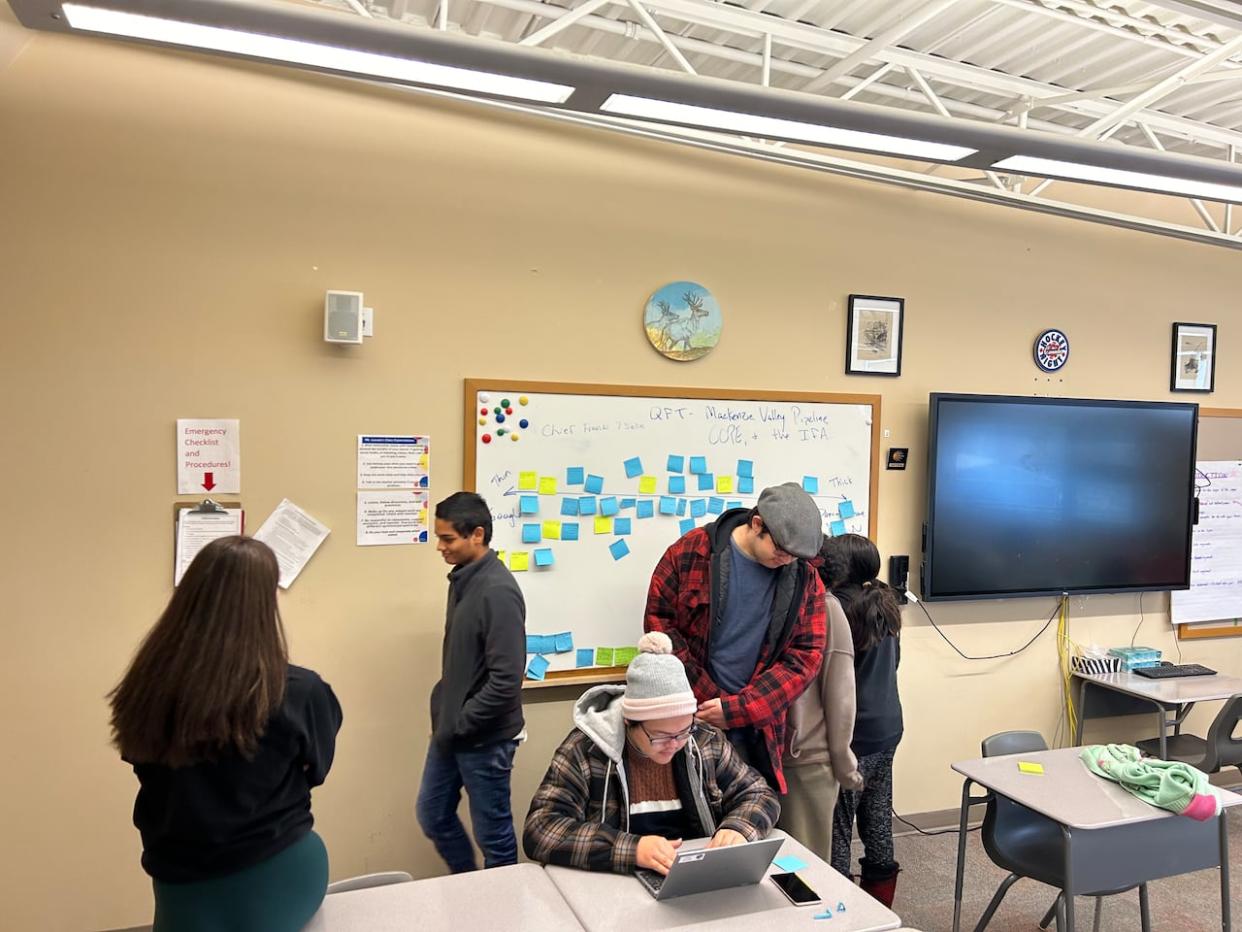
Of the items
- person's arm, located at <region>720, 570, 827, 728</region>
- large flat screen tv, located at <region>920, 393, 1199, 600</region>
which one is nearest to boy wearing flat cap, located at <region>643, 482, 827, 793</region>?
person's arm, located at <region>720, 570, 827, 728</region>

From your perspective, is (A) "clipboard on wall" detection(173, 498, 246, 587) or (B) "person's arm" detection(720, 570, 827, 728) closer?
(B) "person's arm" detection(720, 570, 827, 728)

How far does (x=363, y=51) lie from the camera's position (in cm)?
225

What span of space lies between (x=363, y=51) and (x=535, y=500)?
1.67m

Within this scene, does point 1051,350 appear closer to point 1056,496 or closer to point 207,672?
point 1056,496

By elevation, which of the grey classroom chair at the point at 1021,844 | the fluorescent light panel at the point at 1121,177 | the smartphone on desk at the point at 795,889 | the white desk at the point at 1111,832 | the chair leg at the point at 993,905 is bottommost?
the chair leg at the point at 993,905

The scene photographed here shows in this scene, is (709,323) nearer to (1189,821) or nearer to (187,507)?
(187,507)

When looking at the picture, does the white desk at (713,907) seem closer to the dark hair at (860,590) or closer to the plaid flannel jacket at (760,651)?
the plaid flannel jacket at (760,651)

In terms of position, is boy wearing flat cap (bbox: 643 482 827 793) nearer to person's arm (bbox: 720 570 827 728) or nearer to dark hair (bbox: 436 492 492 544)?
person's arm (bbox: 720 570 827 728)

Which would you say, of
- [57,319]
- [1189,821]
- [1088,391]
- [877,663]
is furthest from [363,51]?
[1088,391]

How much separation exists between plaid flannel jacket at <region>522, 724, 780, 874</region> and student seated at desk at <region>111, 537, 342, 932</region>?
0.58 meters

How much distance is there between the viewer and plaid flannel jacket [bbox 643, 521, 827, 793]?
2.75 metres

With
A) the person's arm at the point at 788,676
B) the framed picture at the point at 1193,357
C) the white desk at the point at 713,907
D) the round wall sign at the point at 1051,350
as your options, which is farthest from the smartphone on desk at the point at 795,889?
the framed picture at the point at 1193,357

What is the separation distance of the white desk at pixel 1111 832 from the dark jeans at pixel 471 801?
1497 millimetres

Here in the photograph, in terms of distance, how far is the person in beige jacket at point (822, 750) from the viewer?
2855mm
